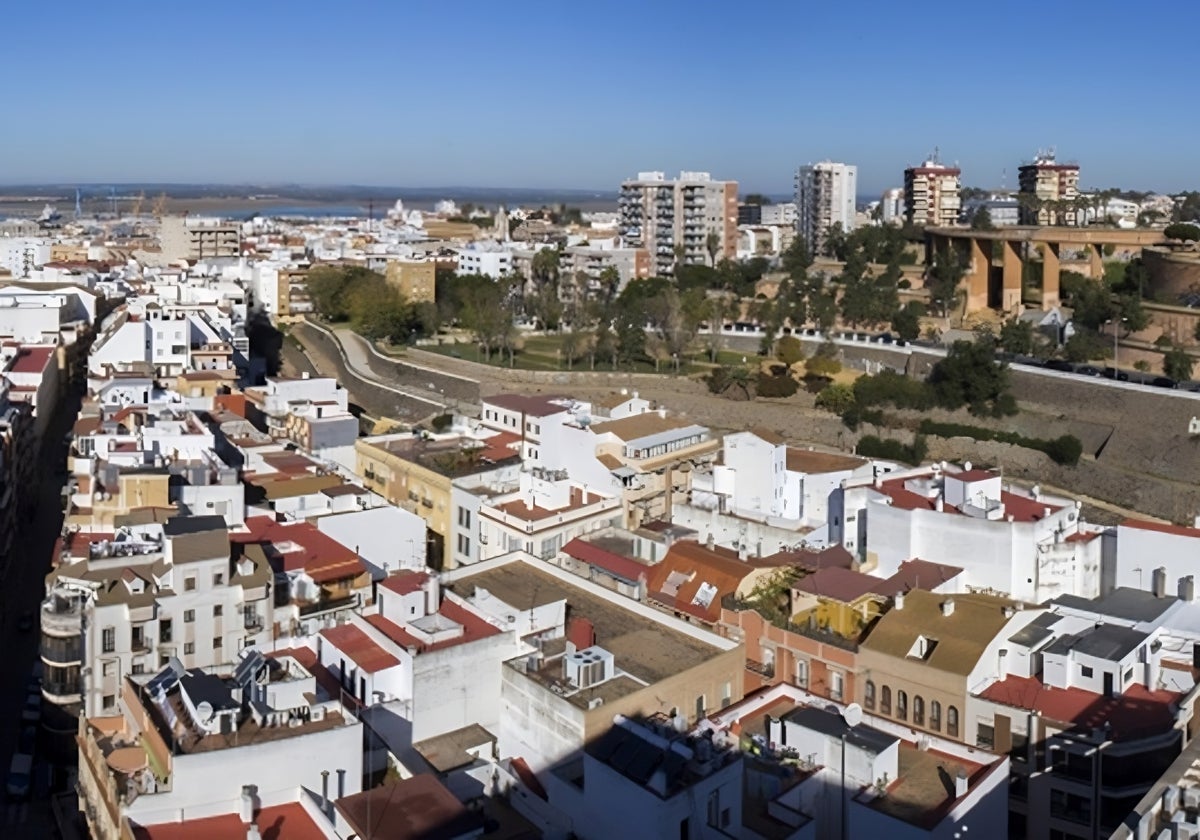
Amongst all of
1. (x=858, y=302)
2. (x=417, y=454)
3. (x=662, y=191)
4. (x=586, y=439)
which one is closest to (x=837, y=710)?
(x=586, y=439)

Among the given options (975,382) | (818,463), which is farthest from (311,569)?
(975,382)

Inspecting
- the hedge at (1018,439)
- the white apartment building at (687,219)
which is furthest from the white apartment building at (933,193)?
the hedge at (1018,439)

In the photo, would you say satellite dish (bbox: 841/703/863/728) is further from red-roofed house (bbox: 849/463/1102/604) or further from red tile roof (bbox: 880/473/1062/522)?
red tile roof (bbox: 880/473/1062/522)

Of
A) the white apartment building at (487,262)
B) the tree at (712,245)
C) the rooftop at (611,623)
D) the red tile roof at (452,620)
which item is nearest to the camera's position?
the red tile roof at (452,620)

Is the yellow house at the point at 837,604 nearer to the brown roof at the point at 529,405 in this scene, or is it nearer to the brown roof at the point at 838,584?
the brown roof at the point at 838,584

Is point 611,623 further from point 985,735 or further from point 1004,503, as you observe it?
point 1004,503

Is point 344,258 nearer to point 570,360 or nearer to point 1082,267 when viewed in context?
point 570,360
